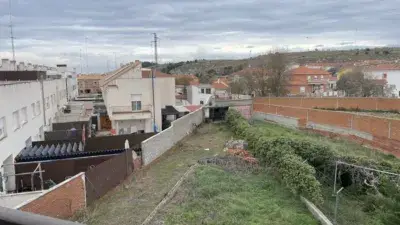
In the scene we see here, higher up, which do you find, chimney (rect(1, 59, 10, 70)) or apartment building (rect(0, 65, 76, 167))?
chimney (rect(1, 59, 10, 70))

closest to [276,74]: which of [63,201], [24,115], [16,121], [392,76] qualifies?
[392,76]

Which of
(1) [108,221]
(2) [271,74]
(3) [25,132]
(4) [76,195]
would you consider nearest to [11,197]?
(4) [76,195]

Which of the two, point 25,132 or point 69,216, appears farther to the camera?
point 25,132

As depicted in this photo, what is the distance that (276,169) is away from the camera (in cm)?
1511

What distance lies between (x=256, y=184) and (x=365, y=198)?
3835mm

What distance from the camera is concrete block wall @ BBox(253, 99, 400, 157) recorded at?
2072 centimetres

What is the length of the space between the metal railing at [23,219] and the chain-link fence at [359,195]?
8865 mm

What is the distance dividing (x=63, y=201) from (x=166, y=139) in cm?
1216

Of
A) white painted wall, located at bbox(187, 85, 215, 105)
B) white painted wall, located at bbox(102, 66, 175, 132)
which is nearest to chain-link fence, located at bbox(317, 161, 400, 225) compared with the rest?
white painted wall, located at bbox(102, 66, 175, 132)

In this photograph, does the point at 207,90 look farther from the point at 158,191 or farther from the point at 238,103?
the point at 158,191

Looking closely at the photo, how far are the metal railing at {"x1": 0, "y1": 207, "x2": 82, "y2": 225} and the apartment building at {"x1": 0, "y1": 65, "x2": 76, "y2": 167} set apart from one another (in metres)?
13.9

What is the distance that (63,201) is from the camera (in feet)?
35.2

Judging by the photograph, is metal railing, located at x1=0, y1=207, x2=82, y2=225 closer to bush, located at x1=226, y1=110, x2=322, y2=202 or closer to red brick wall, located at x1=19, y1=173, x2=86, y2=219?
red brick wall, located at x1=19, y1=173, x2=86, y2=219

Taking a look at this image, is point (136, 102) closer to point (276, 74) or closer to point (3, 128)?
point (3, 128)
